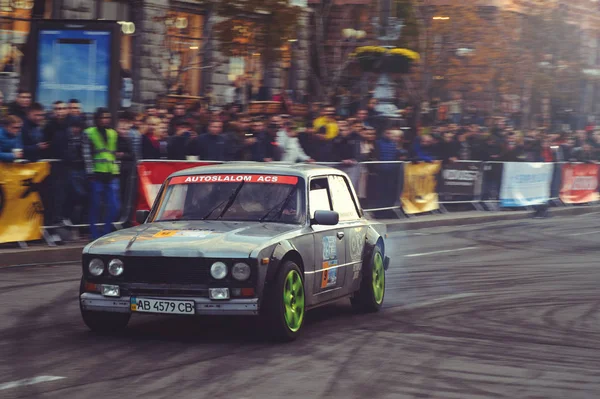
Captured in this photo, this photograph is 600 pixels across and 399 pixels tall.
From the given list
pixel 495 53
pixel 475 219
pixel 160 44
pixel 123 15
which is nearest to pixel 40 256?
pixel 475 219

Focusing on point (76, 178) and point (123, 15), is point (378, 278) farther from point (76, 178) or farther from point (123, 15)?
point (123, 15)

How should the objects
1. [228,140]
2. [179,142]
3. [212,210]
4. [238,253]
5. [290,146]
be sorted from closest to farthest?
[238,253]
[212,210]
[179,142]
[228,140]
[290,146]

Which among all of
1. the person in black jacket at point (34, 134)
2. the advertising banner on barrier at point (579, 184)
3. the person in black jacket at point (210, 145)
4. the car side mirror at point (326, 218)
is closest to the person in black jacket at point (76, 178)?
the person in black jacket at point (34, 134)

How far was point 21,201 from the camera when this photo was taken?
15.1 metres

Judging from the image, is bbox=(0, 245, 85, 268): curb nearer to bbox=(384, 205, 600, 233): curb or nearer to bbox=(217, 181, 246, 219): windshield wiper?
bbox=(217, 181, 246, 219): windshield wiper

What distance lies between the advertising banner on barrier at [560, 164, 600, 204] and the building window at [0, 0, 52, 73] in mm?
13906

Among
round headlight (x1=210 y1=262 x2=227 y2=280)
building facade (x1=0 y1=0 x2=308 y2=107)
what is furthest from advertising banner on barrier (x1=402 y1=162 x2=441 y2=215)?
round headlight (x1=210 y1=262 x2=227 y2=280)

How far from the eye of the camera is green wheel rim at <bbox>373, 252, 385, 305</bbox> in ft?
37.1

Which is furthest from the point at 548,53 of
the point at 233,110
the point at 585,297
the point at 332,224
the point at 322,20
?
the point at 332,224

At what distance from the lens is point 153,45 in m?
29.5

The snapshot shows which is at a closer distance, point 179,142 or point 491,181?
point 179,142

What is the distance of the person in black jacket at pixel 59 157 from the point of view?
15.6 m

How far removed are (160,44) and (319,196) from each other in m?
19.3

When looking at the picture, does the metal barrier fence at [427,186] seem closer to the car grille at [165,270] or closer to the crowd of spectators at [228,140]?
the crowd of spectators at [228,140]
